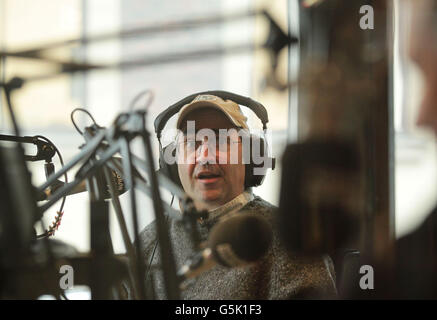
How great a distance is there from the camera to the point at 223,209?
93 cm

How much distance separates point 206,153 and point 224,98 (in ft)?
0.41

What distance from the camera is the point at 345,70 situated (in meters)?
1.01

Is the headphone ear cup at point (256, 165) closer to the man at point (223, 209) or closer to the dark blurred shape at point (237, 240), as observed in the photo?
the man at point (223, 209)

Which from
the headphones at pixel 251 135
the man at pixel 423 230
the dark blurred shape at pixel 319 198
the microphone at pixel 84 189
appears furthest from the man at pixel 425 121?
the microphone at pixel 84 189

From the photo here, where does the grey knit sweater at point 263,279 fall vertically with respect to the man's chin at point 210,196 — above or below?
below

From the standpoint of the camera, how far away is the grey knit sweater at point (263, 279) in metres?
0.88

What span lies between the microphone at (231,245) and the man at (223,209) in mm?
75

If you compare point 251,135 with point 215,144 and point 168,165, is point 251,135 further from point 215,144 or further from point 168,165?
point 168,165

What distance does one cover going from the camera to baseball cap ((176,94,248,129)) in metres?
0.95

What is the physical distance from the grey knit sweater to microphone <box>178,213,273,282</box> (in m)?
0.12

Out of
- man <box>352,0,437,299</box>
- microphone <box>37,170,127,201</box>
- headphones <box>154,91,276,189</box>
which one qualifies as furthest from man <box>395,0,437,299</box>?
microphone <box>37,170,127,201</box>

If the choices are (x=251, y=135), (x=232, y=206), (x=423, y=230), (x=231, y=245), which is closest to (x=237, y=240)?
(x=231, y=245)
